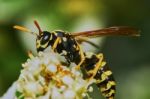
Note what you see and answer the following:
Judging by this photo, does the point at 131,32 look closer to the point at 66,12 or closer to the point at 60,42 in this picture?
the point at 60,42

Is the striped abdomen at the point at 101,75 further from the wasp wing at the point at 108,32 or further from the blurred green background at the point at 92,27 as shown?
the blurred green background at the point at 92,27

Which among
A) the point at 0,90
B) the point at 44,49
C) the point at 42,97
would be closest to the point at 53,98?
the point at 42,97

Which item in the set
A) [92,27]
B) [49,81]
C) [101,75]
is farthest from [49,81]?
[92,27]

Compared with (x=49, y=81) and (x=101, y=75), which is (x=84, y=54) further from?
(x=49, y=81)

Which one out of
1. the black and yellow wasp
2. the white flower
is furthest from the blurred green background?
the white flower

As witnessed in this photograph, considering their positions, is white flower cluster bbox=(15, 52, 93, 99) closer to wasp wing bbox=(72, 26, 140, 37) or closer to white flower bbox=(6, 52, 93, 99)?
white flower bbox=(6, 52, 93, 99)

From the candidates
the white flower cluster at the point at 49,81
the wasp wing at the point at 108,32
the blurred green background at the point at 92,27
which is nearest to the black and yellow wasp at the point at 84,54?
the wasp wing at the point at 108,32
